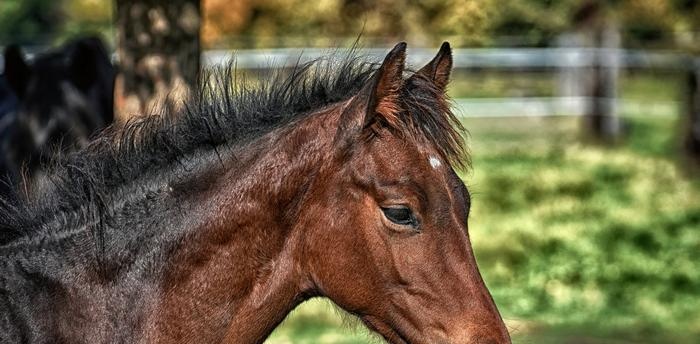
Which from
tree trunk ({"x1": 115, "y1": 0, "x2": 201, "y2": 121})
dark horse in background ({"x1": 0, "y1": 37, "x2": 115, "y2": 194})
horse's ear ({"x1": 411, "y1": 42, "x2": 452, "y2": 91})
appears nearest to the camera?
horse's ear ({"x1": 411, "y1": 42, "x2": 452, "y2": 91})

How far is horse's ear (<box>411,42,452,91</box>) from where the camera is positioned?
393 cm

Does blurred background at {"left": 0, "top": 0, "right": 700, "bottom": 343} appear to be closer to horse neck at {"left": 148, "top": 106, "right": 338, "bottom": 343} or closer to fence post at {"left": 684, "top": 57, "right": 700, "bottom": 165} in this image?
fence post at {"left": 684, "top": 57, "right": 700, "bottom": 165}

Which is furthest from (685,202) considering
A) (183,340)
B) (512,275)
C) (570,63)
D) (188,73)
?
(183,340)

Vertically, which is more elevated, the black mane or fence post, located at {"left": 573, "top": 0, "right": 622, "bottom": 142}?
the black mane

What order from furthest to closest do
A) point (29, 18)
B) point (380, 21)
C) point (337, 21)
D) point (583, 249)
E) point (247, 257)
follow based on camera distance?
1. point (29, 18)
2. point (337, 21)
3. point (380, 21)
4. point (583, 249)
5. point (247, 257)

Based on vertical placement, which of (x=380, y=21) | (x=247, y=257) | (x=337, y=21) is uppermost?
(x=247, y=257)

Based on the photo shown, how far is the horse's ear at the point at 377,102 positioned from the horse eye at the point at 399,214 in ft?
0.86

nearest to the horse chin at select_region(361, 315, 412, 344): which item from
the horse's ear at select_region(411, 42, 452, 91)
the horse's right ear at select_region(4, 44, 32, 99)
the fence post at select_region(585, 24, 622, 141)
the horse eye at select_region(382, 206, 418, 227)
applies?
the horse eye at select_region(382, 206, 418, 227)

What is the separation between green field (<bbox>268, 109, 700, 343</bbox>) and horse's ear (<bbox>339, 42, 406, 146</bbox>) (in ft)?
10.0

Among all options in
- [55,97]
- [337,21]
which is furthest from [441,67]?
[337,21]

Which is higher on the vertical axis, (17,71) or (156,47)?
(156,47)

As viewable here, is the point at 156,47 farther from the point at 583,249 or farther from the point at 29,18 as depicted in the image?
the point at 29,18

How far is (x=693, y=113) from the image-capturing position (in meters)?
15.0

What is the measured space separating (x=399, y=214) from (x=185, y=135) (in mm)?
759
